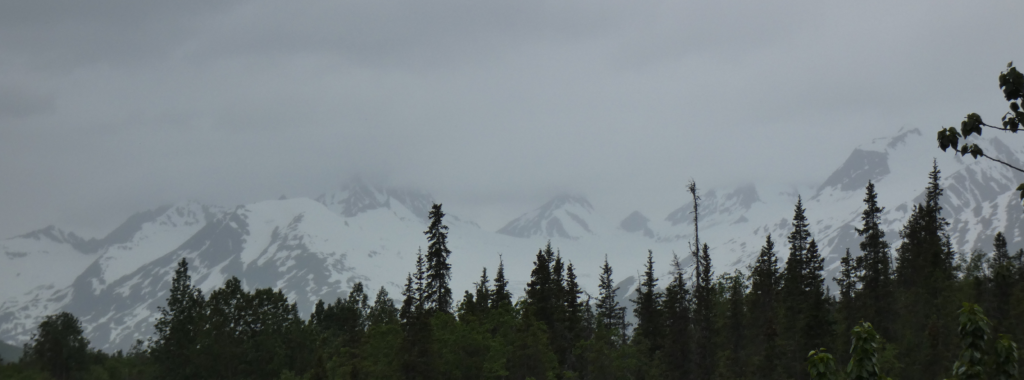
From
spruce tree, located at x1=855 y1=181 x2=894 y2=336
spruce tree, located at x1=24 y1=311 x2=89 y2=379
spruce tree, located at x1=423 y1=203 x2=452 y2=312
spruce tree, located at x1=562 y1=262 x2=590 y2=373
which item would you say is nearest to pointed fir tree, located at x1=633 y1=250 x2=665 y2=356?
spruce tree, located at x1=562 y1=262 x2=590 y2=373

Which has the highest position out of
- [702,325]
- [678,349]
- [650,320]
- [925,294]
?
[925,294]

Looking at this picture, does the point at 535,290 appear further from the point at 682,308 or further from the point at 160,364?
the point at 160,364

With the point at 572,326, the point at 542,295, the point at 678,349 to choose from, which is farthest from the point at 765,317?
the point at 542,295

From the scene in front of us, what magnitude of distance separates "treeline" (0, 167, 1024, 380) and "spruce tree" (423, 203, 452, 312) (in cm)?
14

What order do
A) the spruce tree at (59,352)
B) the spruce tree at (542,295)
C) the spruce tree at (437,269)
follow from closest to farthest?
the spruce tree at (542,295) < the spruce tree at (437,269) < the spruce tree at (59,352)

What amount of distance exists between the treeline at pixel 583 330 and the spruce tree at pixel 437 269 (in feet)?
0.46

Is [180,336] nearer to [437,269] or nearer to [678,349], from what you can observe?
[437,269]

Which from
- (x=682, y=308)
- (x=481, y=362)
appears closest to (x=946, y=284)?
(x=682, y=308)

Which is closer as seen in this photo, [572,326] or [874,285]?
[572,326]

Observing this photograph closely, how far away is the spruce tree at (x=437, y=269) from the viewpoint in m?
77.1

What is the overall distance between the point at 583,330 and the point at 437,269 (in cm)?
1388

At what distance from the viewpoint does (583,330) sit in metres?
76.4

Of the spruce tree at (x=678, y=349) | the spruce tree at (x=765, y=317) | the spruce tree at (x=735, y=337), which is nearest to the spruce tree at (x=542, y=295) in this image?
the spruce tree at (x=678, y=349)

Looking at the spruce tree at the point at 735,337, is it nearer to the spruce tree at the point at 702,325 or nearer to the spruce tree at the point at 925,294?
the spruce tree at the point at 702,325
